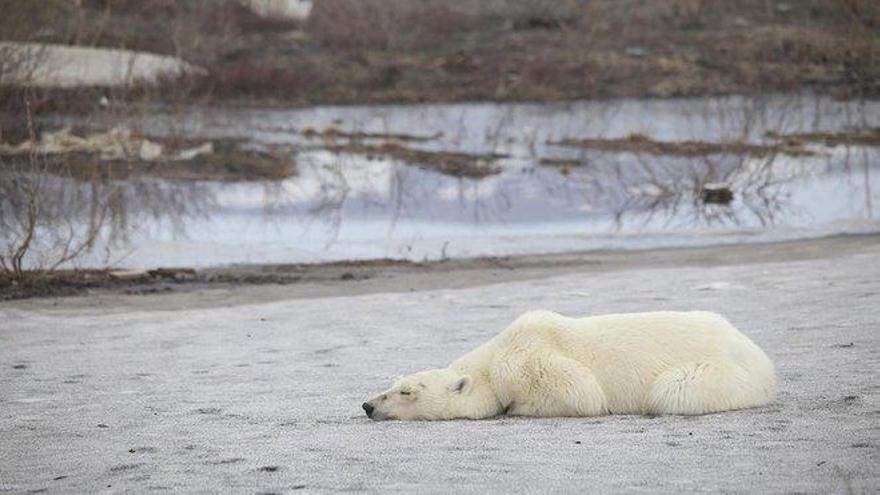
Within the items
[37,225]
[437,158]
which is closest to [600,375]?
[37,225]

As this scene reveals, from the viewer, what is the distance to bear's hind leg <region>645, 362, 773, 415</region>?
7.03m

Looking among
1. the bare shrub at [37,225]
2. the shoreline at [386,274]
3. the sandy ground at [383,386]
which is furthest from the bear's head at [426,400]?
the bare shrub at [37,225]

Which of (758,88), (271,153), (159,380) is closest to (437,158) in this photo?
(271,153)

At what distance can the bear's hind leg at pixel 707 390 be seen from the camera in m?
7.03

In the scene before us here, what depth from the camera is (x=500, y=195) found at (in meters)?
21.7

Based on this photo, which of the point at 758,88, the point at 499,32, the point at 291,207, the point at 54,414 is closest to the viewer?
the point at 54,414

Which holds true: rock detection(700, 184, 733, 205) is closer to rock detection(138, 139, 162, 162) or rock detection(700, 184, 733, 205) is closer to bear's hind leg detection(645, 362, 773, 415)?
rock detection(138, 139, 162, 162)

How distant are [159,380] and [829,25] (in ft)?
111

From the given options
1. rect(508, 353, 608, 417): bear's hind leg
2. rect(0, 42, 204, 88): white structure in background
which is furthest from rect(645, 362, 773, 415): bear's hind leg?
rect(0, 42, 204, 88): white structure in background

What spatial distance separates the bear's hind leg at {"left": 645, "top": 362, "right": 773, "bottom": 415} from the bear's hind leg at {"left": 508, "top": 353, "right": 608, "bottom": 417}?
32 cm

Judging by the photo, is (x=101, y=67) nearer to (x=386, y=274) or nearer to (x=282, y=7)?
(x=282, y=7)

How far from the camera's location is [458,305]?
12.3 m

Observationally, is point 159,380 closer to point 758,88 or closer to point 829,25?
point 758,88

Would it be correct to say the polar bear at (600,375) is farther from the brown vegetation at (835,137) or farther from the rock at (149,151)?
the brown vegetation at (835,137)
